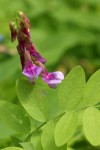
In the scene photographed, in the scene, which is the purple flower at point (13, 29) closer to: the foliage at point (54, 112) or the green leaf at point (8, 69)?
the foliage at point (54, 112)

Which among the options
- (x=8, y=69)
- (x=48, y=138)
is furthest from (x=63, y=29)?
(x=48, y=138)

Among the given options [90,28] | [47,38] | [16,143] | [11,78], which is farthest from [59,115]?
[90,28]

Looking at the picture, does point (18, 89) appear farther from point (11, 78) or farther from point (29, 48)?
point (11, 78)

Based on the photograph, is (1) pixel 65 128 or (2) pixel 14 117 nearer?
(1) pixel 65 128

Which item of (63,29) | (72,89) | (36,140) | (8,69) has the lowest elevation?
(63,29)

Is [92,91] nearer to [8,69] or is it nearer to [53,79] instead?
[53,79]

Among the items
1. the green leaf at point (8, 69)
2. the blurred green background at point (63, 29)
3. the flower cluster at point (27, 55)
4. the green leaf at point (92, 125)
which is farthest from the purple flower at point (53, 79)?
the blurred green background at point (63, 29)
